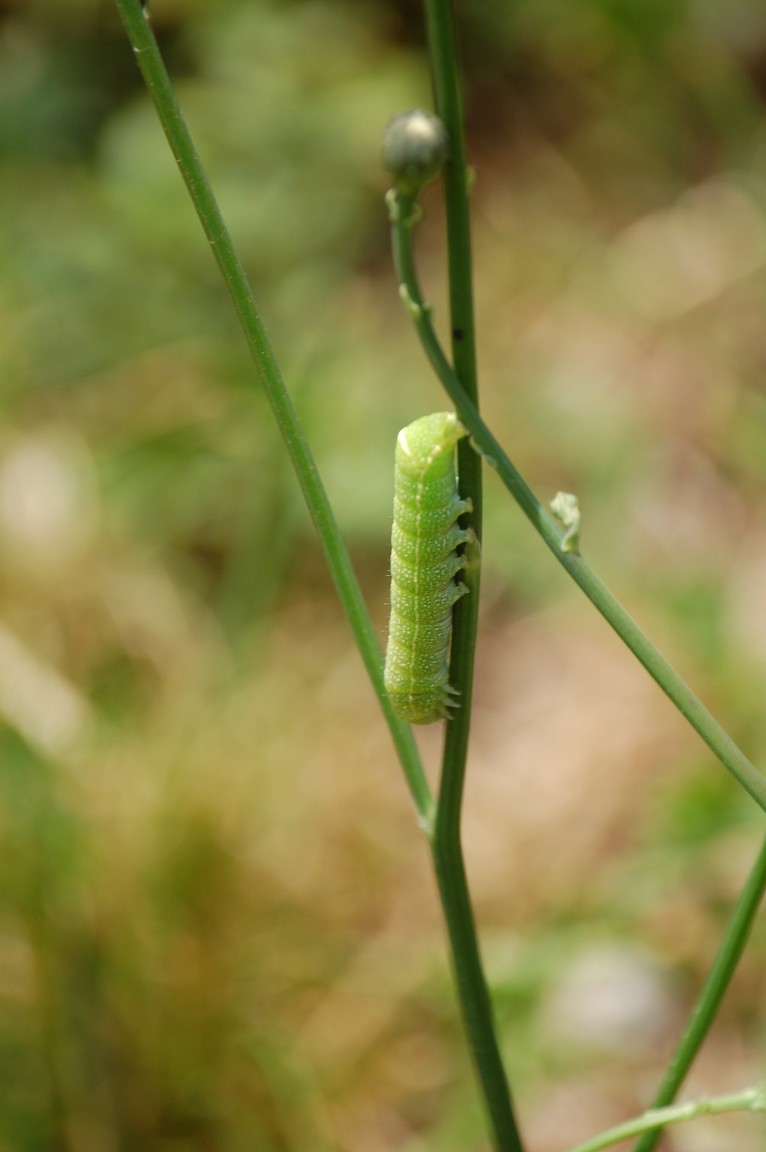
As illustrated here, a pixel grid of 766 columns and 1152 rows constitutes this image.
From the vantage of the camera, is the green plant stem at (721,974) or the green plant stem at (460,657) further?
the green plant stem at (721,974)

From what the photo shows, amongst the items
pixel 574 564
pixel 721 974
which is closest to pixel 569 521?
pixel 574 564

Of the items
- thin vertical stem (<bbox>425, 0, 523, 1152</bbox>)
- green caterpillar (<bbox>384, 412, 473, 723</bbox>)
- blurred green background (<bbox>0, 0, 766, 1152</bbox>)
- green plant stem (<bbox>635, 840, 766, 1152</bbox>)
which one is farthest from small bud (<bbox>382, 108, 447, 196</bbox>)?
blurred green background (<bbox>0, 0, 766, 1152</bbox>)

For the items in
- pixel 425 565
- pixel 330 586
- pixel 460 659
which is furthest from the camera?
pixel 330 586

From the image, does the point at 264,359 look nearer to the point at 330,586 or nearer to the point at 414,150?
the point at 414,150

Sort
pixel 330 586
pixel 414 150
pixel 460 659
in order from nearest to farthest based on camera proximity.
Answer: pixel 414 150, pixel 460 659, pixel 330 586

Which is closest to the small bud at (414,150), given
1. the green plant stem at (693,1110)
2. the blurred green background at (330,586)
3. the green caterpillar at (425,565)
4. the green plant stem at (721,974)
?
the green caterpillar at (425,565)

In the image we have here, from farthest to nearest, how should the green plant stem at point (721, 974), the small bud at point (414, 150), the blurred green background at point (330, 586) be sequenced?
the blurred green background at point (330, 586) < the green plant stem at point (721, 974) < the small bud at point (414, 150)

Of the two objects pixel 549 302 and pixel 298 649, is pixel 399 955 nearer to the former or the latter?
pixel 298 649

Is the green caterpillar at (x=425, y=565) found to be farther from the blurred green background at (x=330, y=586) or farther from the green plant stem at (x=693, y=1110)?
the blurred green background at (x=330, y=586)
